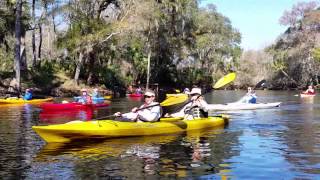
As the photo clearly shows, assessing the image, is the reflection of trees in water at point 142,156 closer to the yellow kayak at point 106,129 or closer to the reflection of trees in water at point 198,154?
the reflection of trees in water at point 198,154

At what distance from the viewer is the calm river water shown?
979 cm

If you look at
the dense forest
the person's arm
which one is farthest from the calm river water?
the dense forest

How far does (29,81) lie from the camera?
41500mm

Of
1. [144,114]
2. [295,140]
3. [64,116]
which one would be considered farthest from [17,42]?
[295,140]

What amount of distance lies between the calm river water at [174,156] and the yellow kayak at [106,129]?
213 mm

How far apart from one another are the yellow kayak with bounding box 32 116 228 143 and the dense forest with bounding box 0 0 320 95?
23820mm

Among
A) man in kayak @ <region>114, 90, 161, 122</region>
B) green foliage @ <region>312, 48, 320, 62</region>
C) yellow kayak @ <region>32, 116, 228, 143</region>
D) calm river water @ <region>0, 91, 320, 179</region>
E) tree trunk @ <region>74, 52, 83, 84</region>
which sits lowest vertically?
calm river water @ <region>0, 91, 320, 179</region>

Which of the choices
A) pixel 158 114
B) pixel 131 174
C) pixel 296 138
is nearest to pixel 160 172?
pixel 131 174

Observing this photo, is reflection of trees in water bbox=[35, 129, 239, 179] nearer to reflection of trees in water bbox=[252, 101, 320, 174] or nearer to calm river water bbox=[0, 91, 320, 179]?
calm river water bbox=[0, 91, 320, 179]

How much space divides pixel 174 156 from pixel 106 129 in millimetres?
2838

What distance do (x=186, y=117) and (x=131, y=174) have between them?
7693mm

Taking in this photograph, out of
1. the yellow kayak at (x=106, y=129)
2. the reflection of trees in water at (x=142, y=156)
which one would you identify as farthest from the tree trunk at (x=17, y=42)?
the reflection of trees in water at (x=142, y=156)

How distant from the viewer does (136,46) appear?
54.0 m

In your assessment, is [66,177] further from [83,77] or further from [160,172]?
[83,77]
